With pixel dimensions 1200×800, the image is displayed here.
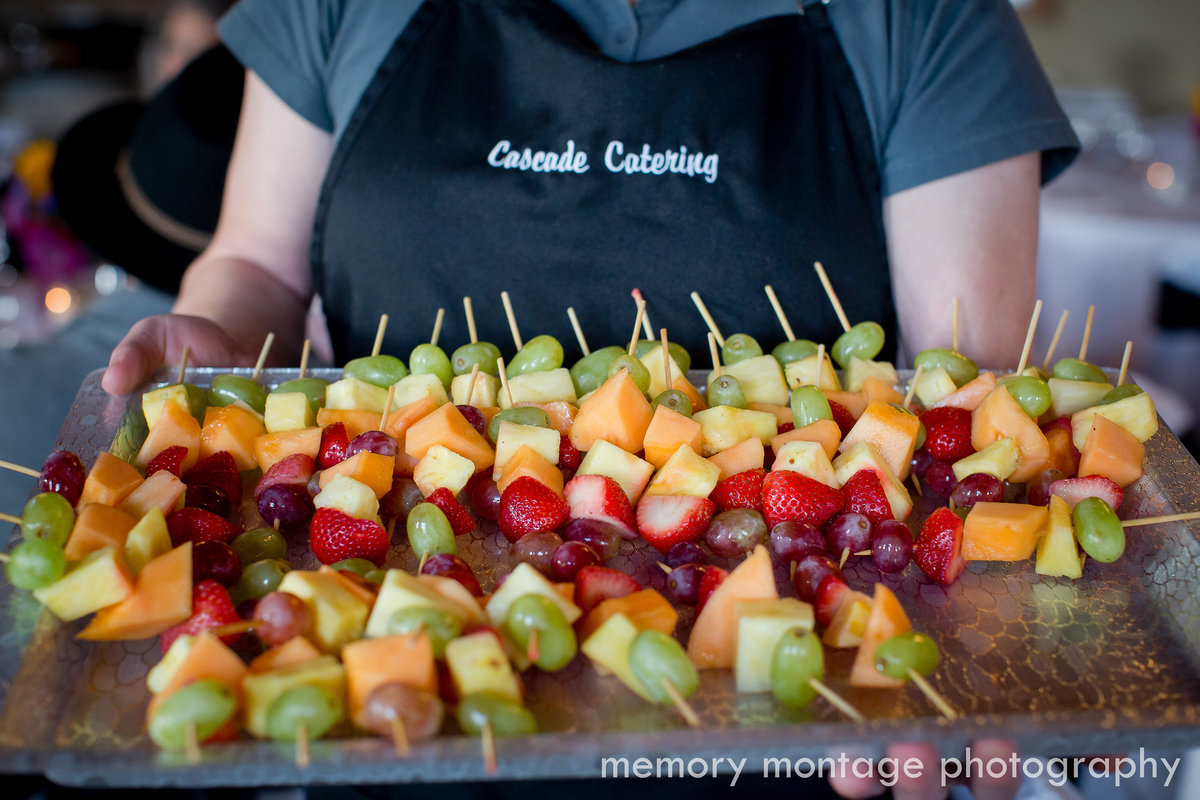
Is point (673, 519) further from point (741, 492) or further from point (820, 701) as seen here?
point (820, 701)

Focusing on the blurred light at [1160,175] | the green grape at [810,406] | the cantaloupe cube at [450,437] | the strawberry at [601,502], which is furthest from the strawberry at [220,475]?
the blurred light at [1160,175]

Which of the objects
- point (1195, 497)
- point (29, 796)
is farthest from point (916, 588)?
point (29, 796)

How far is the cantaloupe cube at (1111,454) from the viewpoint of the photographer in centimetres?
116

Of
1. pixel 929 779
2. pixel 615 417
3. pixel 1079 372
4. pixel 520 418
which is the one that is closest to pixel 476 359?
pixel 520 418

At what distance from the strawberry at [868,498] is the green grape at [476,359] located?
1.77 feet

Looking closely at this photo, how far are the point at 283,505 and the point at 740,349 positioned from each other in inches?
27.9

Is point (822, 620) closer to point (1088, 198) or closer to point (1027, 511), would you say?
point (1027, 511)

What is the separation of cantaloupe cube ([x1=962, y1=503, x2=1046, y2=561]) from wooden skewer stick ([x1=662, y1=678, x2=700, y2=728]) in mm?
449

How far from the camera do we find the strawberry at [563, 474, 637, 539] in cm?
110

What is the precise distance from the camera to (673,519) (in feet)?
3.59

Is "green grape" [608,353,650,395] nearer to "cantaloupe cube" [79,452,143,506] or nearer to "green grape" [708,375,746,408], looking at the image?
"green grape" [708,375,746,408]

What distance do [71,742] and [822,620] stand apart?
759mm

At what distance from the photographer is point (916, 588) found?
107 cm

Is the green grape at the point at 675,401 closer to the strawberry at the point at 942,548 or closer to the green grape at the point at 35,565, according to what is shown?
the strawberry at the point at 942,548
